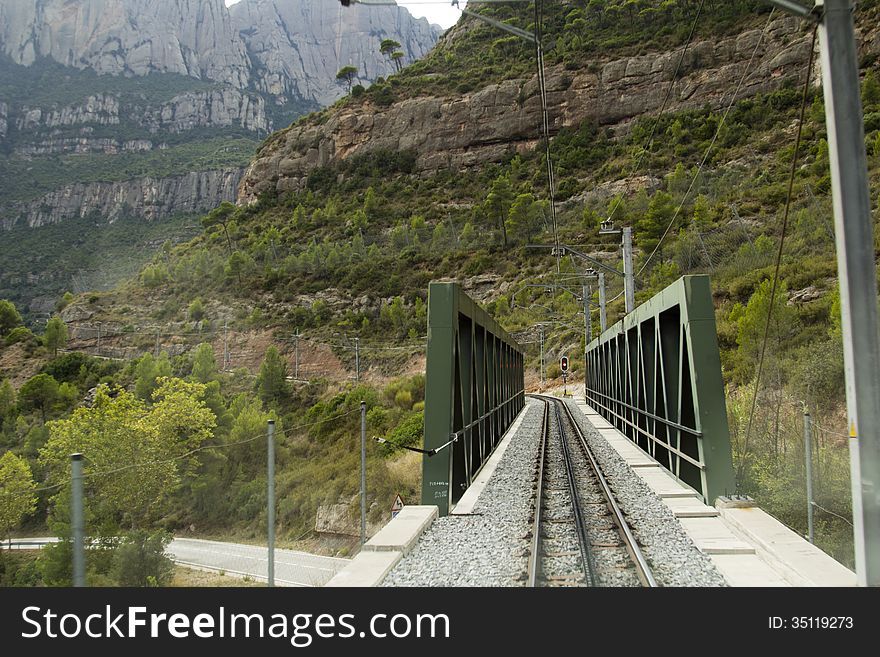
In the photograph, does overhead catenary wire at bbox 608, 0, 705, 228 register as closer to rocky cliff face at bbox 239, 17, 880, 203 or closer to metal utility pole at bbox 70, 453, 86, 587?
metal utility pole at bbox 70, 453, 86, 587

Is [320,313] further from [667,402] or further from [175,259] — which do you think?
[667,402]

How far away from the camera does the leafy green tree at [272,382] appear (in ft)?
180

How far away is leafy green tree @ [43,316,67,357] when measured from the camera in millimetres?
72875

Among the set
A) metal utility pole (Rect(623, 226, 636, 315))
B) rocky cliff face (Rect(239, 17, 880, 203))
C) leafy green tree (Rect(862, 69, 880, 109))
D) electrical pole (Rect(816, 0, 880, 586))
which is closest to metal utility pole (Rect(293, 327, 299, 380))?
metal utility pole (Rect(623, 226, 636, 315))

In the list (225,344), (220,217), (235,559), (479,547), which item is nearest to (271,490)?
(479,547)

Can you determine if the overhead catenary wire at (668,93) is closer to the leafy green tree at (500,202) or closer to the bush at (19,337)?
the leafy green tree at (500,202)

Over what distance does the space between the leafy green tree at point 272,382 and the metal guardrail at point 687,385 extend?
1766 inches

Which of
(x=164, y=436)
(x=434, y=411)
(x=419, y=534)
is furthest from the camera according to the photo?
(x=164, y=436)

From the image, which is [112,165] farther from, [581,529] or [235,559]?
[581,529]

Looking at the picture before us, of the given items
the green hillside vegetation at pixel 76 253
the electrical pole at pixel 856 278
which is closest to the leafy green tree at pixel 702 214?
the electrical pole at pixel 856 278

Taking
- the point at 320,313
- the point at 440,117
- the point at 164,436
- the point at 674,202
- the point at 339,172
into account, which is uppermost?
the point at 440,117

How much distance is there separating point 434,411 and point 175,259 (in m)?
101

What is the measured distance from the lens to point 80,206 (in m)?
151
